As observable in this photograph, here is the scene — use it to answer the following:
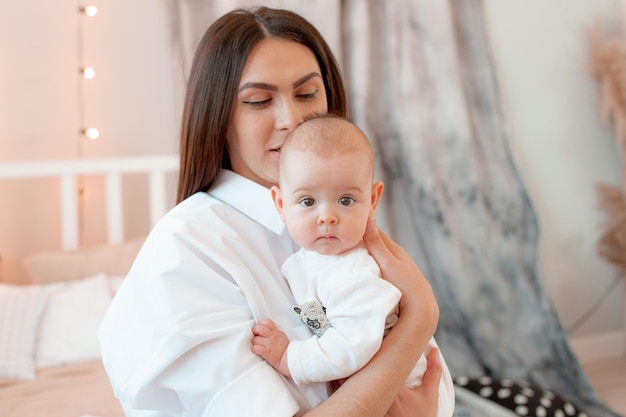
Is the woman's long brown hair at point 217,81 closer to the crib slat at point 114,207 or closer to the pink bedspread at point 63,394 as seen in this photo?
the pink bedspread at point 63,394

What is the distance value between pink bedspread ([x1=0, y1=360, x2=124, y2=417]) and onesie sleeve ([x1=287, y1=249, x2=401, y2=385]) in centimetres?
74

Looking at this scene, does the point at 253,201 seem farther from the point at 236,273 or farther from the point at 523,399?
the point at 523,399

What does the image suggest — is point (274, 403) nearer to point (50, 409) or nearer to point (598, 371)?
point (50, 409)

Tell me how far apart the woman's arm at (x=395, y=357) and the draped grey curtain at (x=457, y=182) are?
158cm

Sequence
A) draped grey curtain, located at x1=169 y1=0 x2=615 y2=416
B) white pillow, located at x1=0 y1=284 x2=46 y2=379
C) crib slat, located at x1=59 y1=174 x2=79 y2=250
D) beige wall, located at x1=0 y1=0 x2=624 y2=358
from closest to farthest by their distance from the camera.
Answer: white pillow, located at x1=0 y1=284 x2=46 y2=379
crib slat, located at x1=59 y1=174 x2=79 y2=250
beige wall, located at x1=0 y1=0 x2=624 y2=358
draped grey curtain, located at x1=169 y1=0 x2=615 y2=416

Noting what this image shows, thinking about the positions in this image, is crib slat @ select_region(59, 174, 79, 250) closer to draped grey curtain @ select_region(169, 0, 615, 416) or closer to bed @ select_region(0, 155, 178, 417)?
bed @ select_region(0, 155, 178, 417)

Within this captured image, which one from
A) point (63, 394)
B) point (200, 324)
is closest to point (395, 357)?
point (200, 324)

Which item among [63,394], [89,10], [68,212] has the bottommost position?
[63,394]

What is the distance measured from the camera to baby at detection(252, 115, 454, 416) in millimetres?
987

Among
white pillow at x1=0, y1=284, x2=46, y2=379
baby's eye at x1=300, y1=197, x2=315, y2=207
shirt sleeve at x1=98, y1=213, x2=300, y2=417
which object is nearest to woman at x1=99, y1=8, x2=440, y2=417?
shirt sleeve at x1=98, y1=213, x2=300, y2=417

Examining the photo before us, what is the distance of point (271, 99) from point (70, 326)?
44.9 inches

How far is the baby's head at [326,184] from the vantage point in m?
1.03

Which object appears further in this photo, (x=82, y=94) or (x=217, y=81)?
(x=82, y=94)

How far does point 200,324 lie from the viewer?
3.19 feet
